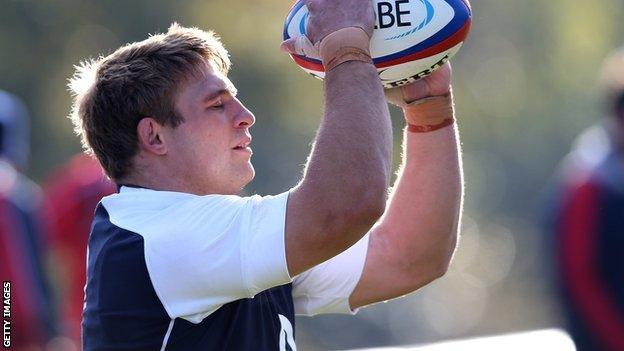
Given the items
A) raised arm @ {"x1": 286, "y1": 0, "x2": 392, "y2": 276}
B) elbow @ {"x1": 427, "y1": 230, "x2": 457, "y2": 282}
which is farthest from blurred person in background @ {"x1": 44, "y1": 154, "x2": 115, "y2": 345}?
raised arm @ {"x1": 286, "y1": 0, "x2": 392, "y2": 276}

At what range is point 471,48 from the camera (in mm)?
Result: 20094

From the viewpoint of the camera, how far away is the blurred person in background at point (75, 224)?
7734mm

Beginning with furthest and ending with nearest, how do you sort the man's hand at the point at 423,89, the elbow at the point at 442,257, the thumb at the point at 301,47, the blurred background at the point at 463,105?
the blurred background at the point at 463,105 → the elbow at the point at 442,257 → the man's hand at the point at 423,89 → the thumb at the point at 301,47

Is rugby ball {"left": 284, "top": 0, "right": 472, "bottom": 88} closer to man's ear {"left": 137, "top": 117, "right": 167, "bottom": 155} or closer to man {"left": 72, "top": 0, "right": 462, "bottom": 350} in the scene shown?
man {"left": 72, "top": 0, "right": 462, "bottom": 350}

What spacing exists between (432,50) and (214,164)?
77cm

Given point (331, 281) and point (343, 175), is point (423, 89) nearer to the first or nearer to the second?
point (331, 281)

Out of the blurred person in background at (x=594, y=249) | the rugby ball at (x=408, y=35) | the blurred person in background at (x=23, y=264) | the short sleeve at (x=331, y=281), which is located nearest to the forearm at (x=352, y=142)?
the rugby ball at (x=408, y=35)

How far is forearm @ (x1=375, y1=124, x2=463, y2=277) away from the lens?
4184 millimetres

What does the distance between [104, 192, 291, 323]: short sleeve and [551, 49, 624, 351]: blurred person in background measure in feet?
9.66

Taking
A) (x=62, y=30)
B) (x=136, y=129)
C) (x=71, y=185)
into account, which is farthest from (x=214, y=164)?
(x=62, y=30)

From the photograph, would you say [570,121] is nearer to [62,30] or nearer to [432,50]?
[62,30]

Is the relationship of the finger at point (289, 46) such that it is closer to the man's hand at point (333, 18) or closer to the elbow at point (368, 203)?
the man's hand at point (333, 18)

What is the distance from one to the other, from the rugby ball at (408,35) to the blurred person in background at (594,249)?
2348mm

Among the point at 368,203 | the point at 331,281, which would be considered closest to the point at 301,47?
the point at 368,203
